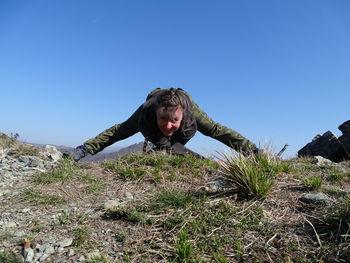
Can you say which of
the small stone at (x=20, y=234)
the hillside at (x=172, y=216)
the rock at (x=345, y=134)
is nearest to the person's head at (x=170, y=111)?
the hillside at (x=172, y=216)

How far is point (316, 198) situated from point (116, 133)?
519cm

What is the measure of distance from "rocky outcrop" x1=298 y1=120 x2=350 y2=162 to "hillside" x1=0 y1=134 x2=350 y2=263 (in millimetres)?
9187

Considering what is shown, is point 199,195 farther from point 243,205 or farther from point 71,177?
point 71,177

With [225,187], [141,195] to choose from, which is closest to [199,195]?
[225,187]

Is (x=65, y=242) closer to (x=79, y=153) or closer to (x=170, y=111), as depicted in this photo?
(x=170, y=111)

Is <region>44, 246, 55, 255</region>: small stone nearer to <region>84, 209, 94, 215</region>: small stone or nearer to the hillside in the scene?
the hillside

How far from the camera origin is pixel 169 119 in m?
6.24

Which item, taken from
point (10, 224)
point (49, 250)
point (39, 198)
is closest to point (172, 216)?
point (49, 250)

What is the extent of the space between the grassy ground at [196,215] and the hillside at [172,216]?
0.01 metres

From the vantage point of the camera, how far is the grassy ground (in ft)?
8.78

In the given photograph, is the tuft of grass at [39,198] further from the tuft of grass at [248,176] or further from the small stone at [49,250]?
the tuft of grass at [248,176]

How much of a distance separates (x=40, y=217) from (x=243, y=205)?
2308mm

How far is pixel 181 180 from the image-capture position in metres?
4.62

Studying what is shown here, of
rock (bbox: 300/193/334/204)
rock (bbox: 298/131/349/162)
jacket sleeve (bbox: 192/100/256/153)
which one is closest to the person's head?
jacket sleeve (bbox: 192/100/256/153)
